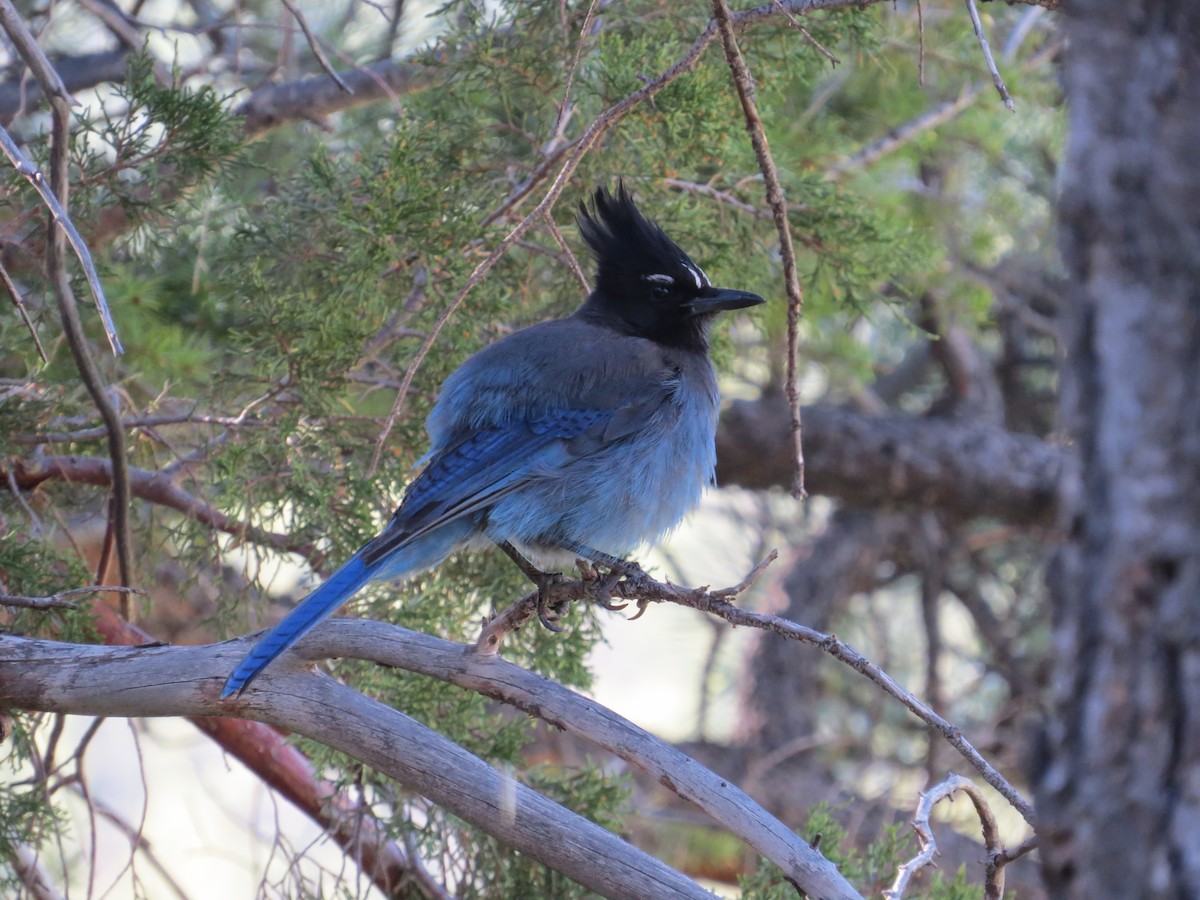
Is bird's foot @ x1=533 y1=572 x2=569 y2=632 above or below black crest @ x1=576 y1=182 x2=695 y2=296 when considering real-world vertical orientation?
below

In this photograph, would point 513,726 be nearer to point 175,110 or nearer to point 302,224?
point 302,224

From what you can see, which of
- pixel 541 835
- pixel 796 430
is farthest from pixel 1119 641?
pixel 796 430

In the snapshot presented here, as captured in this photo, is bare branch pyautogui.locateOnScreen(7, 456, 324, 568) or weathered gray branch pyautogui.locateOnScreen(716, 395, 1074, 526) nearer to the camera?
bare branch pyautogui.locateOnScreen(7, 456, 324, 568)

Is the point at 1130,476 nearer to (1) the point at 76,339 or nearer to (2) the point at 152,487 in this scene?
(1) the point at 76,339

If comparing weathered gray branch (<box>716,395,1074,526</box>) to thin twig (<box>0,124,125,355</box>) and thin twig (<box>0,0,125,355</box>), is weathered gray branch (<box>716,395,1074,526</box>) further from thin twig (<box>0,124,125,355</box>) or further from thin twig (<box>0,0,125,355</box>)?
thin twig (<box>0,124,125,355</box>)

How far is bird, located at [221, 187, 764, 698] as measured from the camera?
111 inches

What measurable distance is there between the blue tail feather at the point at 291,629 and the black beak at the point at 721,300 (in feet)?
3.98

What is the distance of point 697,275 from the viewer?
10.9ft

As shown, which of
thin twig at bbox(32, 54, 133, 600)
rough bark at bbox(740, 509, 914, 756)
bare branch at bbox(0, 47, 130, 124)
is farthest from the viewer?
rough bark at bbox(740, 509, 914, 756)

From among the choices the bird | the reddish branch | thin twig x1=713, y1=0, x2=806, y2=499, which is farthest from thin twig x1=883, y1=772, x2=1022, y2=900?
the reddish branch

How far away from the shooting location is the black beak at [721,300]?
3.16 m

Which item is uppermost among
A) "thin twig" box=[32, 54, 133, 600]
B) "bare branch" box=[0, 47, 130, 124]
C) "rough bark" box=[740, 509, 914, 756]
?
"bare branch" box=[0, 47, 130, 124]

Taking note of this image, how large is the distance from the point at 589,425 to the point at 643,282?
0.50 metres

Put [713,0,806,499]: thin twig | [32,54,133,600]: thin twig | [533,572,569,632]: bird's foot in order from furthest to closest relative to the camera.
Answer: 1. [32,54,133,600]: thin twig
2. [533,572,569,632]: bird's foot
3. [713,0,806,499]: thin twig
